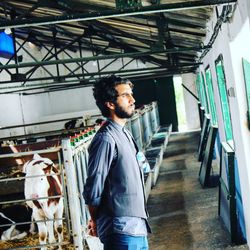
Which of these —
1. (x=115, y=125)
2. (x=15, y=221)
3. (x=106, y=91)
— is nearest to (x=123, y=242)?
(x=115, y=125)

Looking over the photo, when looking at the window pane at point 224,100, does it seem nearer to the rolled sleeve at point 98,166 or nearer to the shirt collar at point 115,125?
the shirt collar at point 115,125

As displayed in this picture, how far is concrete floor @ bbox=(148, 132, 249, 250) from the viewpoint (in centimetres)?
474

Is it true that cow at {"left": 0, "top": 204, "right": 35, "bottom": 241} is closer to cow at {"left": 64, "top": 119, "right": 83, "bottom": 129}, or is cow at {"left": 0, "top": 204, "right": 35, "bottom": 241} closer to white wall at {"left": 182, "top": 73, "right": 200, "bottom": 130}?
cow at {"left": 64, "top": 119, "right": 83, "bottom": 129}

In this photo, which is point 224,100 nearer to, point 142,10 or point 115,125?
point 142,10

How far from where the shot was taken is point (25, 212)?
15.2ft

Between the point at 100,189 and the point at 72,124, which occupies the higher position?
the point at 72,124

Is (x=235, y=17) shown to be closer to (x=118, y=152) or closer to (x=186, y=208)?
(x=118, y=152)

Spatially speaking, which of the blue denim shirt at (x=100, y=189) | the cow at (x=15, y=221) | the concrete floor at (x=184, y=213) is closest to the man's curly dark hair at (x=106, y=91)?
the blue denim shirt at (x=100, y=189)

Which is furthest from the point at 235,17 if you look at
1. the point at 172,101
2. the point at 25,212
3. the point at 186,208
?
the point at 172,101

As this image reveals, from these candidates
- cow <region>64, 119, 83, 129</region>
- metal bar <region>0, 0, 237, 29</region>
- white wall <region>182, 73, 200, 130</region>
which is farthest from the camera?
white wall <region>182, 73, 200, 130</region>

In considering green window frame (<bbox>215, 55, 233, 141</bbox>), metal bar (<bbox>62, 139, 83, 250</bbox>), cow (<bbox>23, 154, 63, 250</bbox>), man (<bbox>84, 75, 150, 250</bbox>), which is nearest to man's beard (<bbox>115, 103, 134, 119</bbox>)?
man (<bbox>84, 75, 150, 250</bbox>)

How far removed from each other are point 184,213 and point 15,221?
8.81 feet

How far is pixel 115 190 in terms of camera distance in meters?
2.35

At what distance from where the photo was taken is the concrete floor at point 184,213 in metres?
4.74
